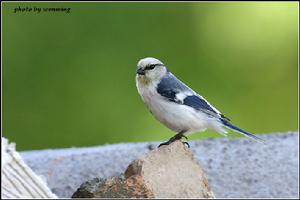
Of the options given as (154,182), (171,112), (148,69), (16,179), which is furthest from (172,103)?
(16,179)

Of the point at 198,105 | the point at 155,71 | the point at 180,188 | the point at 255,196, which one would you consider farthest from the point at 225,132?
the point at 255,196

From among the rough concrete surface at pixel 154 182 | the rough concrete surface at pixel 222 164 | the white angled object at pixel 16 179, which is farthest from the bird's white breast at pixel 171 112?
the white angled object at pixel 16 179

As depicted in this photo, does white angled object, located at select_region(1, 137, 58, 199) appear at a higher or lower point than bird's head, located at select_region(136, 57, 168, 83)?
lower

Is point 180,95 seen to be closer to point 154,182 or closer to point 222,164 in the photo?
point 154,182

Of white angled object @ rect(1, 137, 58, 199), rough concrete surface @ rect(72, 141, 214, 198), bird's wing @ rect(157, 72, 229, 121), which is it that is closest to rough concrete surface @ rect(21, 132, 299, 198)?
bird's wing @ rect(157, 72, 229, 121)

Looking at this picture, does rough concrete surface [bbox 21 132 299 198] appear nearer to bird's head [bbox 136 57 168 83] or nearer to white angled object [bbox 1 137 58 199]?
bird's head [bbox 136 57 168 83]

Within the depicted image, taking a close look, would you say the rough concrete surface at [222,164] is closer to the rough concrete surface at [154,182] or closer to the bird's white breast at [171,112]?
the bird's white breast at [171,112]

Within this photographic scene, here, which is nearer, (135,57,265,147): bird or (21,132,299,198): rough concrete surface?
(135,57,265,147): bird
